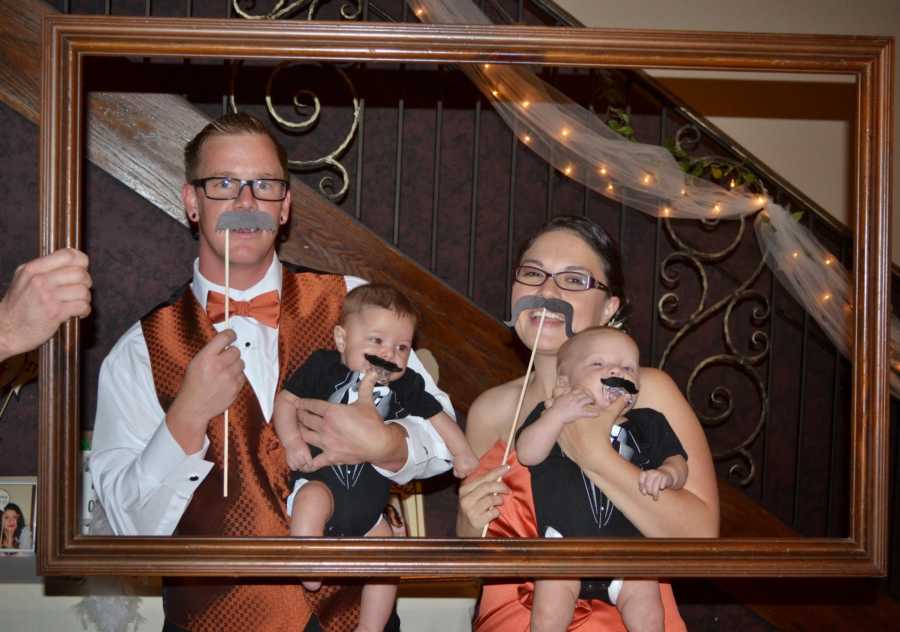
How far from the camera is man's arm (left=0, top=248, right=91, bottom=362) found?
1.70m

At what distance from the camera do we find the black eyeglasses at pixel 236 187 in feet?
6.12

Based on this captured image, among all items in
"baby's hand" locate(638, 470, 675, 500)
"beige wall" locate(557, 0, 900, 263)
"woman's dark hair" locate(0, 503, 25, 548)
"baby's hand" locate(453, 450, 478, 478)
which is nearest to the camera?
"baby's hand" locate(638, 470, 675, 500)

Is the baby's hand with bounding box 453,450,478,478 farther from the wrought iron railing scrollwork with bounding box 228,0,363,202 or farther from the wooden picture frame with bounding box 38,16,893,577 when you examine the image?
the wrought iron railing scrollwork with bounding box 228,0,363,202

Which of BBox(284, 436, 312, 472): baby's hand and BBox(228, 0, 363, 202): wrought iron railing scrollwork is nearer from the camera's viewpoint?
BBox(284, 436, 312, 472): baby's hand

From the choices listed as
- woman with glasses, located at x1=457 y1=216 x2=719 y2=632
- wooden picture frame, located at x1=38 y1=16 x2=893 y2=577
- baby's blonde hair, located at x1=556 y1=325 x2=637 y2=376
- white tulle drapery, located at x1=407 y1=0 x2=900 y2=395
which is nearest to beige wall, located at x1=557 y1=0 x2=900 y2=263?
white tulle drapery, located at x1=407 y1=0 x2=900 y2=395

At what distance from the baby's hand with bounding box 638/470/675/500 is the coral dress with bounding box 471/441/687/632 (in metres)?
0.22

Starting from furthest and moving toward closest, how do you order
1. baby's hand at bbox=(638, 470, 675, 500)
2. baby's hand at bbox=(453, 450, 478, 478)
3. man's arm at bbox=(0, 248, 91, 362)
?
1. baby's hand at bbox=(453, 450, 478, 478)
2. baby's hand at bbox=(638, 470, 675, 500)
3. man's arm at bbox=(0, 248, 91, 362)

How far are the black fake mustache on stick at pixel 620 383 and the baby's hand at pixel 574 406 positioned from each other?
0.14 ft

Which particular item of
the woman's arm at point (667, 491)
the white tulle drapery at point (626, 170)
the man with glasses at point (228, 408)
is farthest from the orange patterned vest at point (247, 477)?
the white tulle drapery at point (626, 170)

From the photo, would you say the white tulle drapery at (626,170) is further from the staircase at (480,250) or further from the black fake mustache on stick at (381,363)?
the black fake mustache on stick at (381,363)

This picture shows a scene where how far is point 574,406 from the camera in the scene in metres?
1.81

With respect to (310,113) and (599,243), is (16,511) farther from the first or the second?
(599,243)

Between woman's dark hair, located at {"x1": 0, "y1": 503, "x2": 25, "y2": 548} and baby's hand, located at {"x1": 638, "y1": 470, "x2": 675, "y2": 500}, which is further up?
baby's hand, located at {"x1": 638, "y1": 470, "x2": 675, "y2": 500}

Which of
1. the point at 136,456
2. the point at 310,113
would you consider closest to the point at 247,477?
the point at 136,456
